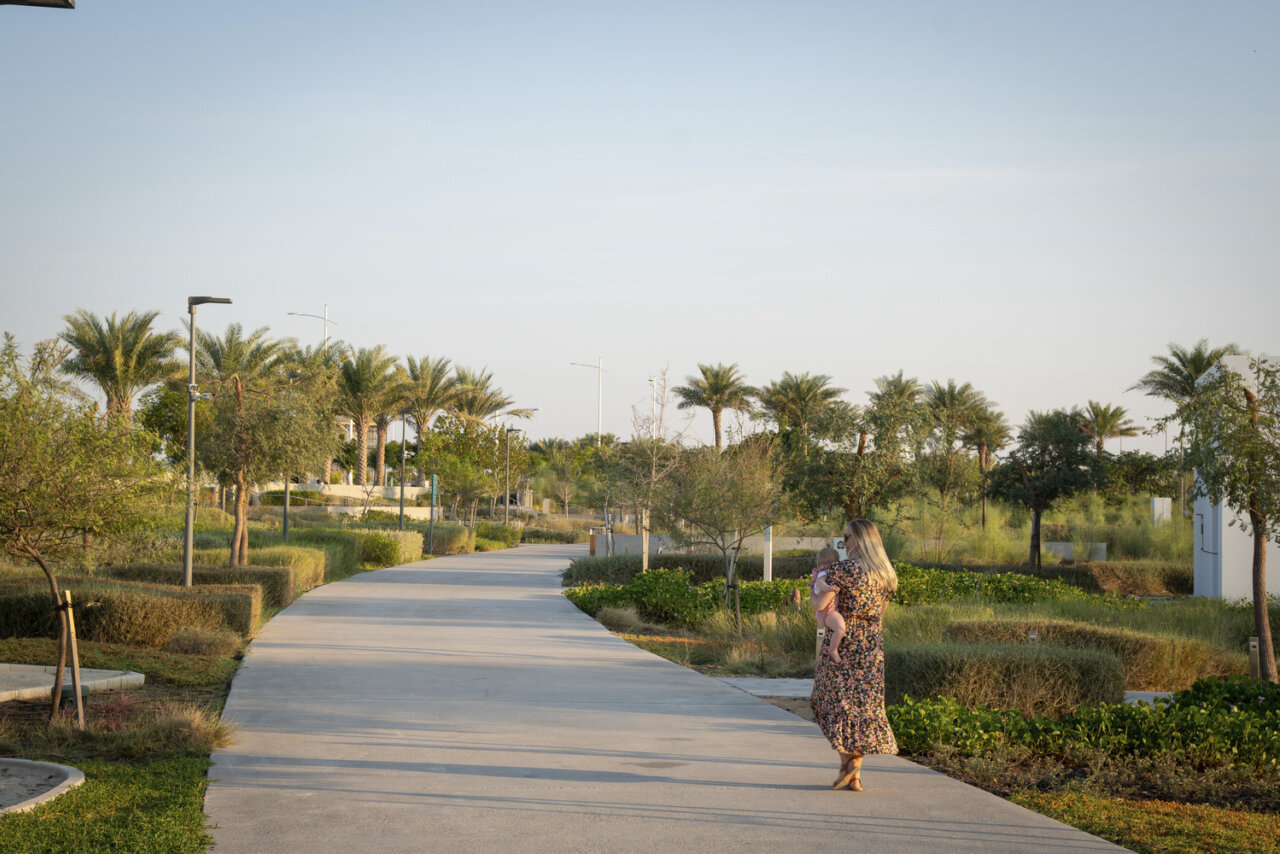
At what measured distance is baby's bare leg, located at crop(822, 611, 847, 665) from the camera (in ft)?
22.3

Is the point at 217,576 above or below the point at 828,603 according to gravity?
below

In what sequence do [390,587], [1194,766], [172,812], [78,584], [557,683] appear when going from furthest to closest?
[390,587]
[78,584]
[557,683]
[1194,766]
[172,812]

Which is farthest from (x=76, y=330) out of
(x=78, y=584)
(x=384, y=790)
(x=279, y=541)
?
(x=384, y=790)

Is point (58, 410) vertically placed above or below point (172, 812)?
above

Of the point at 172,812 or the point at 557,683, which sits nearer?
the point at 172,812

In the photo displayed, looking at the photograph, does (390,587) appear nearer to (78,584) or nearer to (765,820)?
(78,584)

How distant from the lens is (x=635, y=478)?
91.1 feet

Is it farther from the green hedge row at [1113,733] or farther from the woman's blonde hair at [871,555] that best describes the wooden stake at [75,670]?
the green hedge row at [1113,733]

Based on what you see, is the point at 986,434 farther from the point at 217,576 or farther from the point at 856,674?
the point at 856,674

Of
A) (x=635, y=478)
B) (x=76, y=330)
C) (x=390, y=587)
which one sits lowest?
(x=390, y=587)

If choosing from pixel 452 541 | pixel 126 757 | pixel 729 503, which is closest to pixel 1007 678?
pixel 126 757

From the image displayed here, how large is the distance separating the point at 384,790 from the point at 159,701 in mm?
3806

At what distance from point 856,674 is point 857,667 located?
4cm

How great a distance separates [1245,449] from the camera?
1085 centimetres
